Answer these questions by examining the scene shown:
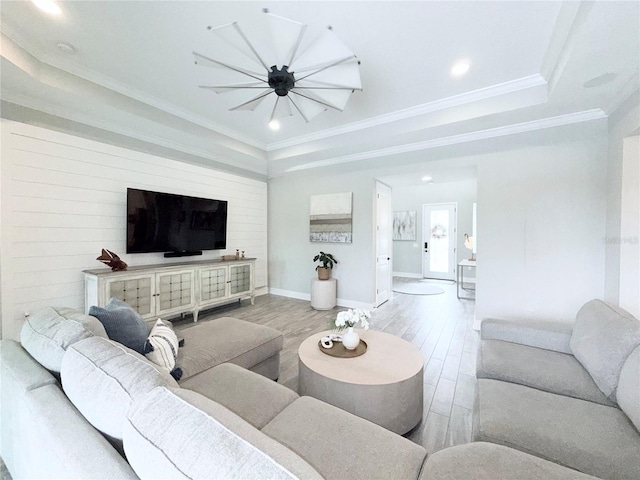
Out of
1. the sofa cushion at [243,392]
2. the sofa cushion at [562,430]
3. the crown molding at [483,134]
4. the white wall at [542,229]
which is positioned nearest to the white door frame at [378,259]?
the crown molding at [483,134]

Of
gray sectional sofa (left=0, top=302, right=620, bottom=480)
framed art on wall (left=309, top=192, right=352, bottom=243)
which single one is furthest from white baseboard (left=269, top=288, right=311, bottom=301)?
gray sectional sofa (left=0, top=302, right=620, bottom=480)

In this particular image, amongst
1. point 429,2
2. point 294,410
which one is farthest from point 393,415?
point 429,2

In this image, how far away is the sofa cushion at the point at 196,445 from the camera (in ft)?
1.82

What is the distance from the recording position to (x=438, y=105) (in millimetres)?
3105

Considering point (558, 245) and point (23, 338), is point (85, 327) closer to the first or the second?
point (23, 338)

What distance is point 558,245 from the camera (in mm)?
3311

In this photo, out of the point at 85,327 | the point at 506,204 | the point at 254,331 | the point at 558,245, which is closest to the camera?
the point at 85,327

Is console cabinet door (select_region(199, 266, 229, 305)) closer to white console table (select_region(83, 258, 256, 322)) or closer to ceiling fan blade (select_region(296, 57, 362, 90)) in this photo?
white console table (select_region(83, 258, 256, 322))

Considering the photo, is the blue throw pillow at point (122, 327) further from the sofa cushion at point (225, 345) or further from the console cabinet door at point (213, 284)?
the console cabinet door at point (213, 284)

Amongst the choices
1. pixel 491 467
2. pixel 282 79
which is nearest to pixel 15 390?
pixel 491 467

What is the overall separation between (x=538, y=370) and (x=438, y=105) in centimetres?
279

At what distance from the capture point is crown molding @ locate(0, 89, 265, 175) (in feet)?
8.84

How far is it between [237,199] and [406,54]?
3771 mm

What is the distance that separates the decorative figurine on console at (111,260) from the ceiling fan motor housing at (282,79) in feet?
9.20
